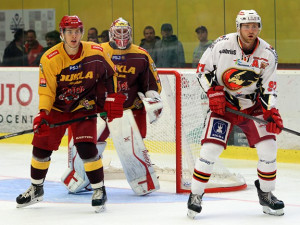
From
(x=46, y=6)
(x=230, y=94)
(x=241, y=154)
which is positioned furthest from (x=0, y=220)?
(x=46, y=6)

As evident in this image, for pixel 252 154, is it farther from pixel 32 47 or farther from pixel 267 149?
pixel 32 47

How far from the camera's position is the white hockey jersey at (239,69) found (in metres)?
5.07

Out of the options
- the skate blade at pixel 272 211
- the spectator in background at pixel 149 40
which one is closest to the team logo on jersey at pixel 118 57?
the skate blade at pixel 272 211

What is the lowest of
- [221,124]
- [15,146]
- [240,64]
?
[15,146]

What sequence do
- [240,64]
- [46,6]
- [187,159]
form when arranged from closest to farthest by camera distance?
[240,64] → [187,159] → [46,6]

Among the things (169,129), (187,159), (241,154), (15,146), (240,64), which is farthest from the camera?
(15,146)

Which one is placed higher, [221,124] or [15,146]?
[221,124]

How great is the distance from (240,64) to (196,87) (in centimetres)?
143

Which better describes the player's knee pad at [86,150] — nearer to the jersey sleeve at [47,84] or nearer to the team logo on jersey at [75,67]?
the jersey sleeve at [47,84]

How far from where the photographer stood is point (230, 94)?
5.16 meters

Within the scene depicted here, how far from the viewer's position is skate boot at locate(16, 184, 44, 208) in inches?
214

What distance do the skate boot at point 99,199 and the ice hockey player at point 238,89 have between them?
0.54 m

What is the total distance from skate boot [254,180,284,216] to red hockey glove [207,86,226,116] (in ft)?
1.78

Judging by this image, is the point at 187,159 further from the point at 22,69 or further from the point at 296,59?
the point at 22,69
